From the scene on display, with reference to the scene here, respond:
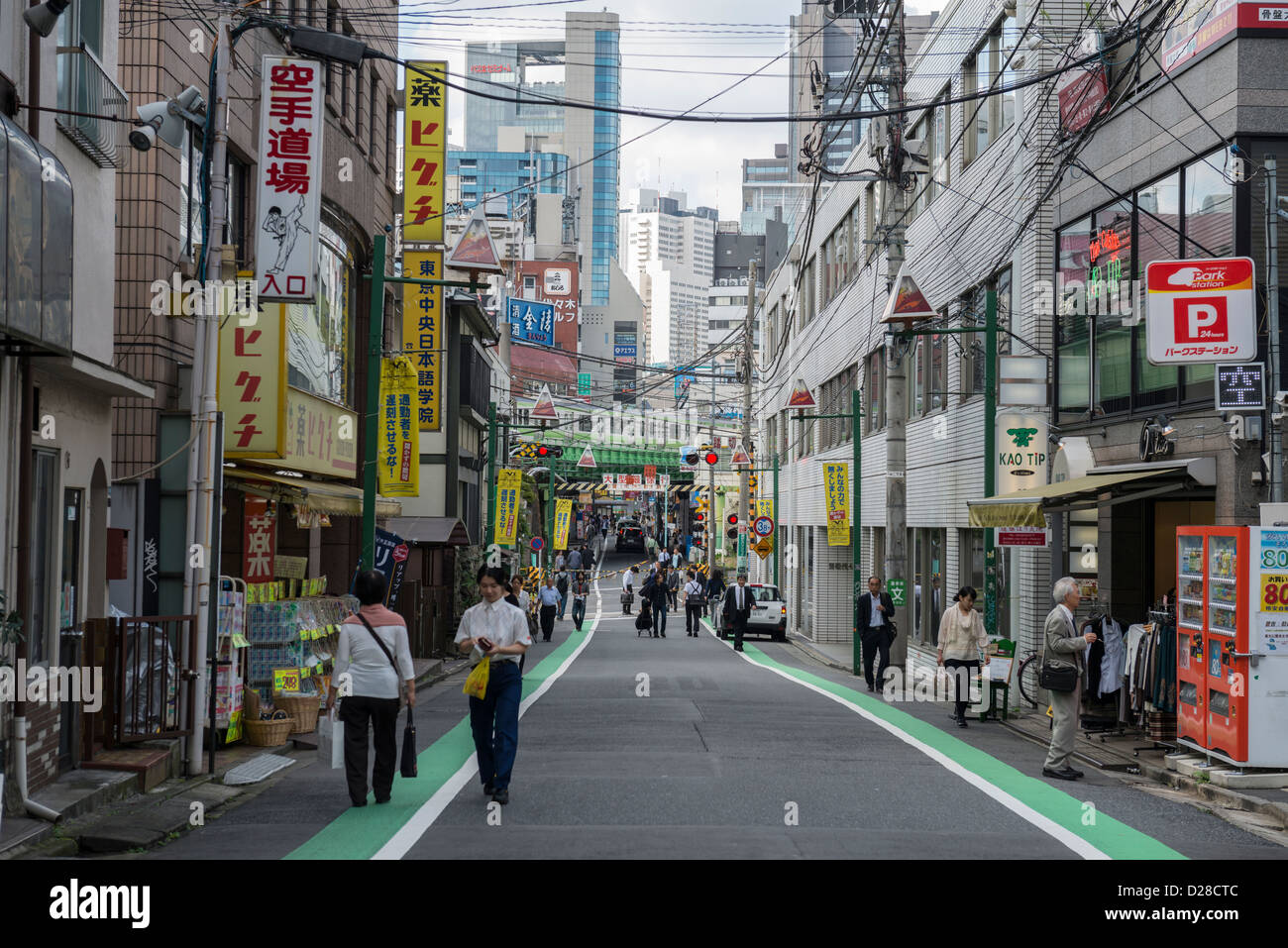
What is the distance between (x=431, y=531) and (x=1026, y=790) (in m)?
20.4

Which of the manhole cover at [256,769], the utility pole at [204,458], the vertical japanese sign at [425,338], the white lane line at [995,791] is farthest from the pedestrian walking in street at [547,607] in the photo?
the utility pole at [204,458]

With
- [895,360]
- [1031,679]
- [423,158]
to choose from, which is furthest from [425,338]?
[1031,679]

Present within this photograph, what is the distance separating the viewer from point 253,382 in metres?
15.6

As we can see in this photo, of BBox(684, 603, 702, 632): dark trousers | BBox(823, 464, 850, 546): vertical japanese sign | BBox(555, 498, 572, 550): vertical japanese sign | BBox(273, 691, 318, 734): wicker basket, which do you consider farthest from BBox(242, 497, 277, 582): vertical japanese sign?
BBox(555, 498, 572, 550): vertical japanese sign

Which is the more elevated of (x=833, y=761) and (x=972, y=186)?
(x=972, y=186)

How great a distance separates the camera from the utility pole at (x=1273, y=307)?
1380 centimetres

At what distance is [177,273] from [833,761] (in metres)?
8.70

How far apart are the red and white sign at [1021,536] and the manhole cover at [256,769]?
9.48 metres

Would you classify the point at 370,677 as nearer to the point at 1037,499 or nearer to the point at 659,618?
the point at 1037,499

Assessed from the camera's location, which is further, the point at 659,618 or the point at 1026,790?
the point at 659,618

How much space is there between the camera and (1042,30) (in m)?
20.6

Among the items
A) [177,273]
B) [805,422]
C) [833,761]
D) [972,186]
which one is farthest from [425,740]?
[805,422]

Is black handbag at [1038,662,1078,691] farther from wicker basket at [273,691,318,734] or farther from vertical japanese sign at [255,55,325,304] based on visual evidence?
vertical japanese sign at [255,55,325,304]
